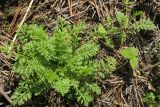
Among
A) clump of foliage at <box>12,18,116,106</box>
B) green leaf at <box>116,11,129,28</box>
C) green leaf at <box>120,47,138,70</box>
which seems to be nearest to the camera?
clump of foliage at <box>12,18,116,106</box>

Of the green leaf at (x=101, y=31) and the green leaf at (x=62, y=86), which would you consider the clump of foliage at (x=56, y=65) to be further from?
the green leaf at (x=101, y=31)

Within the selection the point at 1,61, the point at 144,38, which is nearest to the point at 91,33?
the point at 144,38

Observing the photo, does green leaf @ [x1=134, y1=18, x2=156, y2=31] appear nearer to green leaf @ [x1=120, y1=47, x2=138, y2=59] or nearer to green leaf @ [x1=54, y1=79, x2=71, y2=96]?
green leaf @ [x1=120, y1=47, x2=138, y2=59]

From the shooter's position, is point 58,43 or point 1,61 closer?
point 58,43

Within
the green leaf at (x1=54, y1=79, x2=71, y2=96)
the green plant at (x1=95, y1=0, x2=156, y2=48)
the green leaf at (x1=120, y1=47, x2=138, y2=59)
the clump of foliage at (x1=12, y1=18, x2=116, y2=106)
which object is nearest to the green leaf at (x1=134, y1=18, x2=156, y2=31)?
the green plant at (x1=95, y1=0, x2=156, y2=48)

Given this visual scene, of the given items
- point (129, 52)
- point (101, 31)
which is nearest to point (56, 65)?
point (101, 31)

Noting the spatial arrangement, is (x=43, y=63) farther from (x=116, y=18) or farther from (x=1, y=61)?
(x=116, y=18)

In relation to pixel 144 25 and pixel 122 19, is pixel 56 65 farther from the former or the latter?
pixel 144 25

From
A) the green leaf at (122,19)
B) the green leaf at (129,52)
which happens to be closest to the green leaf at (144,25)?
the green leaf at (122,19)

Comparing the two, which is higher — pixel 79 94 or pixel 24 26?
pixel 24 26
